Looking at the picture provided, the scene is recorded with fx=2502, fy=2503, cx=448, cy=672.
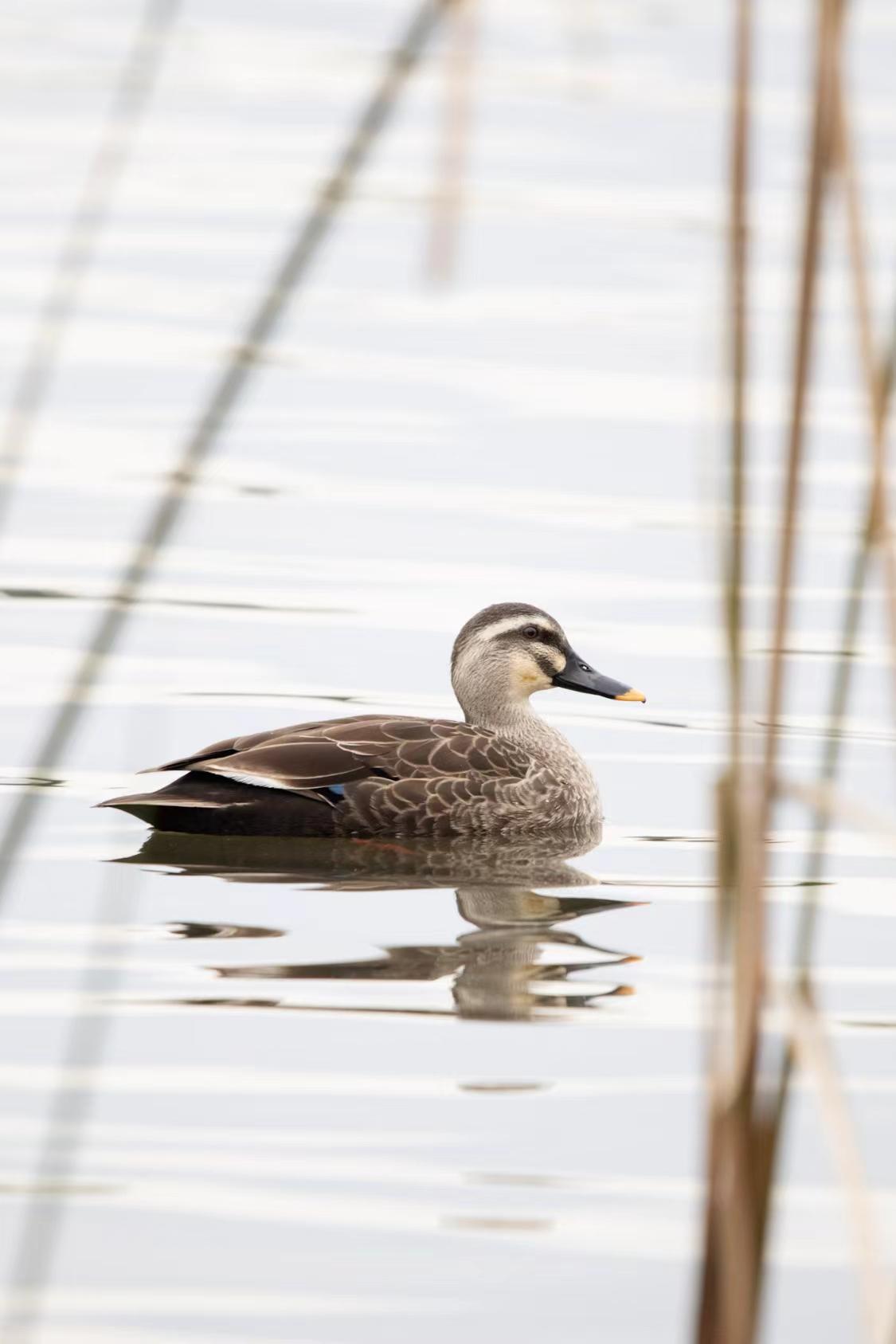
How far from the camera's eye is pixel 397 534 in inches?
496

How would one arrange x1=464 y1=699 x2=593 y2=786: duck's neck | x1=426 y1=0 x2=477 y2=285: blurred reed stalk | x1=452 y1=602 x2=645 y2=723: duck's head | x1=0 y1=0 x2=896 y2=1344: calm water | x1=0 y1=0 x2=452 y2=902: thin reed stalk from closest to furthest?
1. x1=426 y1=0 x2=477 y2=285: blurred reed stalk
2. x1=0 y1=0 x2=452 y2=902: thin reed stalk
3. x1=0 y1=0 x2=896 y2=1344: calm water
4. x1=464 y1=699 x2=593 y2=786: duck's neck
5. x1=452 y1=602 x2=645 y2=723: duck's head

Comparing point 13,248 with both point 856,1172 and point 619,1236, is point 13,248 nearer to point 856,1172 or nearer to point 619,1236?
point 619,1236

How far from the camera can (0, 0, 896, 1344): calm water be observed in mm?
5039

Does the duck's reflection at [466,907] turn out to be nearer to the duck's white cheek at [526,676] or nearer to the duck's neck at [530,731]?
the duck's neck at [530,731]

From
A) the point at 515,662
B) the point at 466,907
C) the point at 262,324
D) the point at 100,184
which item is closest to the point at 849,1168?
the point at 262,324

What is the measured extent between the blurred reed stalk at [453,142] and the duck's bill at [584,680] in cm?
698

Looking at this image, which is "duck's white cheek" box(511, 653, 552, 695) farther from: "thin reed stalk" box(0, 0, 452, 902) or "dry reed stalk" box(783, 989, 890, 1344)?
"thin reed stalk" box(0, 0, 452, 902)

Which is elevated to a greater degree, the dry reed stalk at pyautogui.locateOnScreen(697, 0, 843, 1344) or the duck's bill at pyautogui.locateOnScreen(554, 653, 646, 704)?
the duck's bill at pyautogui.locateOnScreen(554, 653, 646, 704)

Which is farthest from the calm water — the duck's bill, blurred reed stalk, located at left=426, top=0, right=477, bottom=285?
the duck's bill

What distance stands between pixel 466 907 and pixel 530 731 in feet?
6.34

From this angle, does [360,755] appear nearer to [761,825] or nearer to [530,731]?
[530,731]

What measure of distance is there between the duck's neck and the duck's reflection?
1.14 ft

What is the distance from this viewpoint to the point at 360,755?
870 centimetres

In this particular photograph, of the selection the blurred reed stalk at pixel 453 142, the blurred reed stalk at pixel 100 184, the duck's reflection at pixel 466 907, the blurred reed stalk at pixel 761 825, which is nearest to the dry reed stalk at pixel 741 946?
the blurred reed stalk at pixel 761 825
